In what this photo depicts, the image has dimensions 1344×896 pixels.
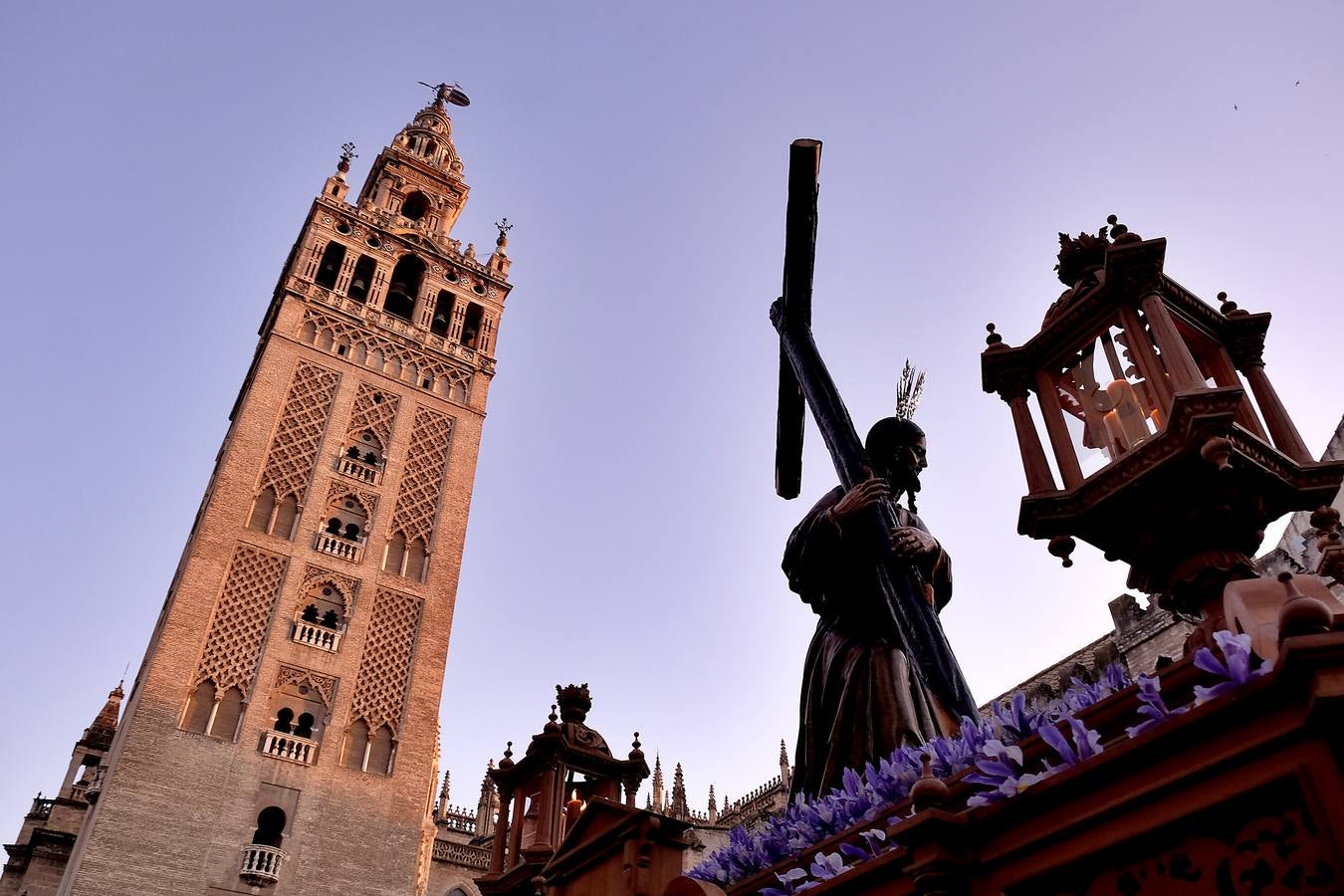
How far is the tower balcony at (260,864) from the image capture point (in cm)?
1716

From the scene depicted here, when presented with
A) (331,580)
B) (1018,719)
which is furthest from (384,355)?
(1018,719)

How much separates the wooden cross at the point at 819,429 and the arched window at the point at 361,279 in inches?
934

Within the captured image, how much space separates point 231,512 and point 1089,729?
22182 millimetres

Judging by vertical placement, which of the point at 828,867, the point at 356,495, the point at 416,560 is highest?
the point at 356,495

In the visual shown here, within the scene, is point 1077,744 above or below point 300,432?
below

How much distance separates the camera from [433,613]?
22703mm

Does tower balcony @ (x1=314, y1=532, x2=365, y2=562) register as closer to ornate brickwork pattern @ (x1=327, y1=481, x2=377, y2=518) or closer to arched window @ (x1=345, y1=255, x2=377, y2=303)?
ornate brickwork pattern @ (x1=327, y1=481, x2=377, y2=518)

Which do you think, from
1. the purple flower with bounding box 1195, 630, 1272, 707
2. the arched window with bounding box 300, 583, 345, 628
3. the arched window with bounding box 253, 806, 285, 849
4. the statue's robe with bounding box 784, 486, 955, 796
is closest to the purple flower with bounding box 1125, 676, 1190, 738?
the purple flower with bounding box 1195, 630, 1272, 707

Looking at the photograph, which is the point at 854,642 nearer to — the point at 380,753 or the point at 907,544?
the point at 907,544

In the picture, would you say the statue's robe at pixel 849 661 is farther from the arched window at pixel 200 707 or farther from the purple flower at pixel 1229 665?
the arched window at pixel 200 707

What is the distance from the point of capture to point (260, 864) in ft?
56.7

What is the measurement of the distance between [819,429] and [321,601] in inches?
743

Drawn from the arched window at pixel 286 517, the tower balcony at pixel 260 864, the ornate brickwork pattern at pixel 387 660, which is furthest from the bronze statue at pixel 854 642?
the arched window at pixel 286 517

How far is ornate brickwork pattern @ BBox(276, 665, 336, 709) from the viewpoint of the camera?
19.9m
